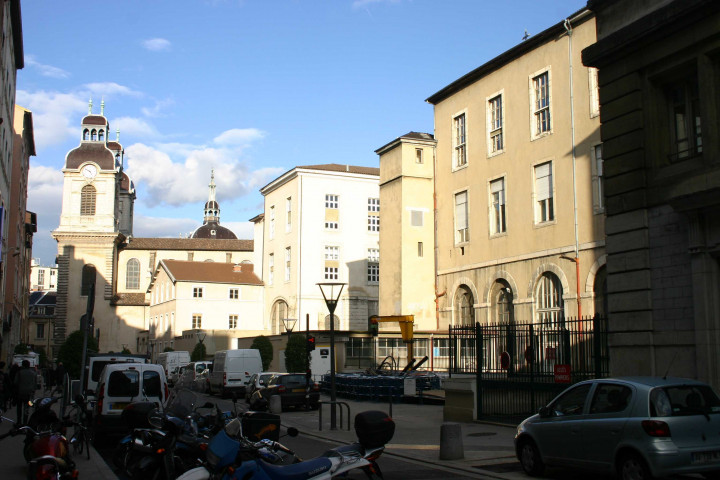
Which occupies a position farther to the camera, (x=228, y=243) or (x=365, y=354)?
(x=228, y=243)

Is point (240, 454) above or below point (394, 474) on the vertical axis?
above

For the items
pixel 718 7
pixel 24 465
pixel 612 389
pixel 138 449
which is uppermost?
pixel 718 7

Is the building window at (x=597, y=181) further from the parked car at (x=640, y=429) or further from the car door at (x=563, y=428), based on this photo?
the parked car at (x=640, y=429)

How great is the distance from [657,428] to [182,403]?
247 inches

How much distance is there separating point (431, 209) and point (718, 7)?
28759 millimetres

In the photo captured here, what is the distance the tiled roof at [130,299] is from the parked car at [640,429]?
3251 inches

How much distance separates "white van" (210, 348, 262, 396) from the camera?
3619cm

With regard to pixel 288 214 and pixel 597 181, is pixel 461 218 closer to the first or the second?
pixel 597 181

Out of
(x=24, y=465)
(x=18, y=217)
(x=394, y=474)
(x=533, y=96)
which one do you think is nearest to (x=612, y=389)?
(x=394, y=474)

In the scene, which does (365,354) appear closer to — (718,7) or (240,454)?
(718,7)

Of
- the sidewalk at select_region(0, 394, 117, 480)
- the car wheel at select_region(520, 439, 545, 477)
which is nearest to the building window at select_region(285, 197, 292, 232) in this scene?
the sidewalk at select_region(0, 394, 117, 480)

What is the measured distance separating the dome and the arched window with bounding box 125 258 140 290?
31107mm

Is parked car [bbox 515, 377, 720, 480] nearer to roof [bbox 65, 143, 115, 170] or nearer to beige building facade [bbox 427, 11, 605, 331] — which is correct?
beige building facade [bbox 427, 11, 605, 331]

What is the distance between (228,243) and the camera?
102188 mm
